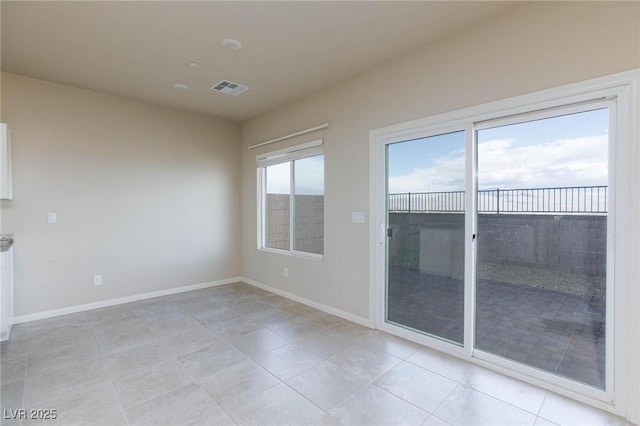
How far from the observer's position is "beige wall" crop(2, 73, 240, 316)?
331cm

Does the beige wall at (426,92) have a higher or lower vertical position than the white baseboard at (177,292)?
higher

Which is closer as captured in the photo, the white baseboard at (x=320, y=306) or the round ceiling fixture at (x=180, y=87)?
the white baseboard at (x=320, y=306)

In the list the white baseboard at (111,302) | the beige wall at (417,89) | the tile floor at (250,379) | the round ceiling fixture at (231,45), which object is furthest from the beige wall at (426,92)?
the round ceiling fixture at (231,45)

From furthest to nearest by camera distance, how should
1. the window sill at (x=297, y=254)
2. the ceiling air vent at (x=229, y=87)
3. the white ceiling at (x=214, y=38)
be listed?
the window sill at (x=297, y=254), the ceiling air vent at (x=229, y=87), the white ceiling at (x=214, y=38)

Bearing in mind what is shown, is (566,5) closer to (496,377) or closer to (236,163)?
(496,377)

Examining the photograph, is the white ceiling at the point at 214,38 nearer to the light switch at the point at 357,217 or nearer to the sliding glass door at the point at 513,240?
the sliding glass door at the point at 513,240

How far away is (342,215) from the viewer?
3439 millimetres

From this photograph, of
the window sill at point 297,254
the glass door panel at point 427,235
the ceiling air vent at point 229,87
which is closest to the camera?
the glass door panel at point 427,235

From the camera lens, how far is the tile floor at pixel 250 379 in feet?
5.90

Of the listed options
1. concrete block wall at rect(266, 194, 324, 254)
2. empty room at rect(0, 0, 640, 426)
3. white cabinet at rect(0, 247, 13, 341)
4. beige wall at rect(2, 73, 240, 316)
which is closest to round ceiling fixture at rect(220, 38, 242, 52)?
empty room at rect(0, 0, 640, 426)

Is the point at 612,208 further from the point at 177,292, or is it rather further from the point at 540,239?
the point at 177,292

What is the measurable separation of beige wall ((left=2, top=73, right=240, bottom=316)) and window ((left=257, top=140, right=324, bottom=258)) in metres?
0.70

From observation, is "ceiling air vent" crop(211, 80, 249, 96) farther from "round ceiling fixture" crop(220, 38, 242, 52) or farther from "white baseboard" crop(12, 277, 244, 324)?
"white baseboard" crop(12, 277, 244, 324)

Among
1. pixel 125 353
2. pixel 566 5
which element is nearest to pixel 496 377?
pixel 566 5
